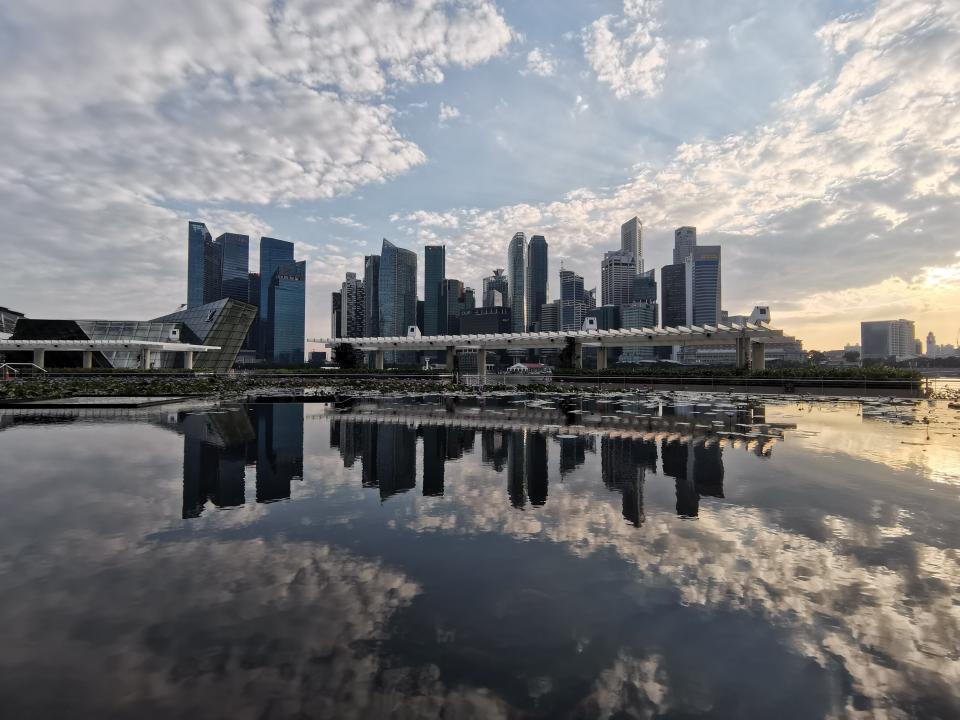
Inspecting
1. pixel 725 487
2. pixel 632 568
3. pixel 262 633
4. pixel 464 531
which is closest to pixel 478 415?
pixel 725 487

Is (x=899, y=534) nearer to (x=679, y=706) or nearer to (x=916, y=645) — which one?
(x=916, y=645)

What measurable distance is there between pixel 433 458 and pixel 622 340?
5005cm

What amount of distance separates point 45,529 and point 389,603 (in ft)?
18.8

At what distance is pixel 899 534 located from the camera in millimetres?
6758

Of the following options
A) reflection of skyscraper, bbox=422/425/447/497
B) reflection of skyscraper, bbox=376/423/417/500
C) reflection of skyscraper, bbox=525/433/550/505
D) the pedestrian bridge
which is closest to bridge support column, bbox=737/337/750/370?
the pedestrian bridge

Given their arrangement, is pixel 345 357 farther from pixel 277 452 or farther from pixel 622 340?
pixel 277 452

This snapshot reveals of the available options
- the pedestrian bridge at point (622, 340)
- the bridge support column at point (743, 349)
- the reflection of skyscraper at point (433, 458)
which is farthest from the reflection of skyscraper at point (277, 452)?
the bridge support column at point (743, 349)

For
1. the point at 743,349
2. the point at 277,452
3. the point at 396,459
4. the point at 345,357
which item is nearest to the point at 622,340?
the point at 743,349

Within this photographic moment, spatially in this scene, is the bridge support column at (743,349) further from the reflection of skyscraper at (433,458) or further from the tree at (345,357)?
the tree at (345,357)

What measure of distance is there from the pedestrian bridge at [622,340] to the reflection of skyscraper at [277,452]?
133ft

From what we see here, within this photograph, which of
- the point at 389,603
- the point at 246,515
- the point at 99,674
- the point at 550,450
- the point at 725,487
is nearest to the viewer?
the point at 99,674

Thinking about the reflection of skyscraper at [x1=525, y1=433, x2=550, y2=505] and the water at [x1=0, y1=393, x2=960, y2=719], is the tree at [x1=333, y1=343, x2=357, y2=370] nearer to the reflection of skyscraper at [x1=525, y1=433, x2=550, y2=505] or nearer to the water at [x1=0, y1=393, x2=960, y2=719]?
the reflection of skyscraper at [x1=525, y1=433, x2=550, y2=505]

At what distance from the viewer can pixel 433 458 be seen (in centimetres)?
1221

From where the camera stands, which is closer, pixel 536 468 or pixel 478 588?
pixel 478 588
